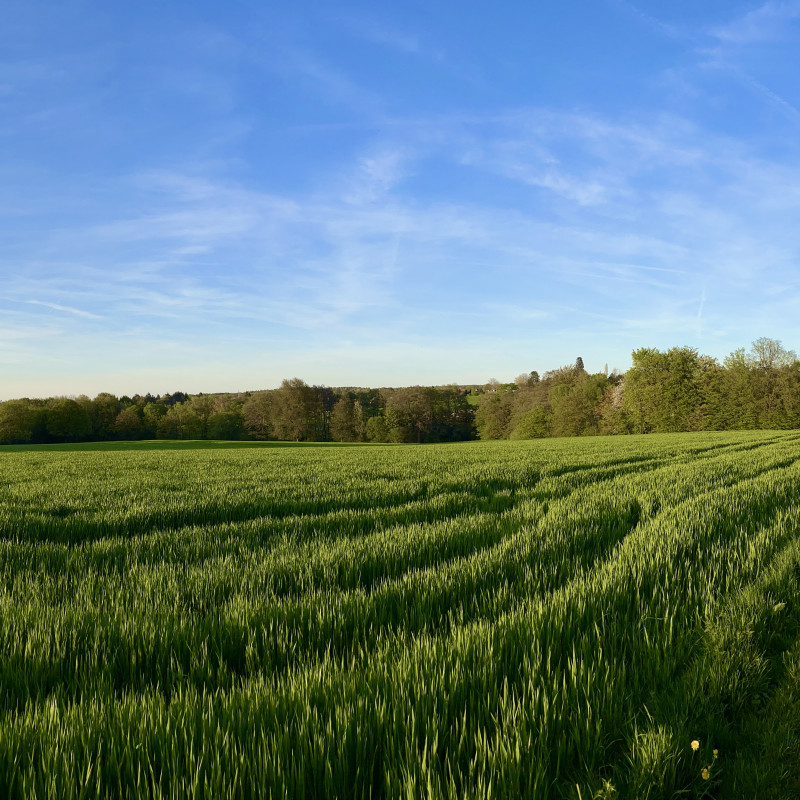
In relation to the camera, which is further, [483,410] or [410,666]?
[483,410]

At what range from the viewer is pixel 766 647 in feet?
10.2

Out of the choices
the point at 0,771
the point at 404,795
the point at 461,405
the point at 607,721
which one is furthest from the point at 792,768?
the point at 461,405

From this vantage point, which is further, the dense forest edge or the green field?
the dense forest edge

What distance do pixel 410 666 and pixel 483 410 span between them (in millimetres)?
107830

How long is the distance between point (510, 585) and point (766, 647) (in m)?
1.74

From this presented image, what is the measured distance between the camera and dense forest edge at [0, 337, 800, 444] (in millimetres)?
70000

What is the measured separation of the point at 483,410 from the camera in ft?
356

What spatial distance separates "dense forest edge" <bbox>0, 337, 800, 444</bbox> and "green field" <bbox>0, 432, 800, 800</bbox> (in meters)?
76.1

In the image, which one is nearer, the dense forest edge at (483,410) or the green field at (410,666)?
the green field at (410,666)

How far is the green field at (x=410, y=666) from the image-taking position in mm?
1879

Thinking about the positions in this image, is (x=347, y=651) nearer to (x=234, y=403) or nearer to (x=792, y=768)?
(x=792, y=768)

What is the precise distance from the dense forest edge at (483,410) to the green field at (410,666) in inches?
2994

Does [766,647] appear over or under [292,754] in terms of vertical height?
under

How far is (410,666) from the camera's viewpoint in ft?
7.96
